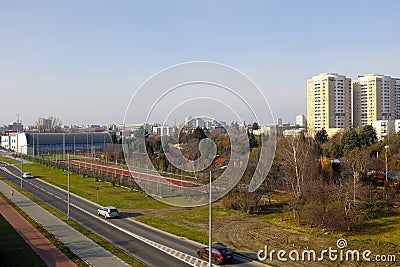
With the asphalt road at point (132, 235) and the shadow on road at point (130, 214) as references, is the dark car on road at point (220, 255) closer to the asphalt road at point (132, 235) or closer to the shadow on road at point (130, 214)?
the asphalt road at point (132, 235)

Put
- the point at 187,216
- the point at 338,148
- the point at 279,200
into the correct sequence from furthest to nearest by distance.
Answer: the point at 338,148 → the point at 279,200 → the point at 187,216

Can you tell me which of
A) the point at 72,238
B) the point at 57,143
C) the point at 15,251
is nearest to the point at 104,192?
the point at 72,238

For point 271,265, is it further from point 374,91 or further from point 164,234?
point 374,91

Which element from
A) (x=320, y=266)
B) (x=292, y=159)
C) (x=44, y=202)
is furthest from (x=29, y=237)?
(x=292, y=159)

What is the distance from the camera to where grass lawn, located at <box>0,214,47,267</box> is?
1365 cm

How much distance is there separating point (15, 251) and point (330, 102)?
63252 millimetres

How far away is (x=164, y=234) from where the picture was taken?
17844 millimetres

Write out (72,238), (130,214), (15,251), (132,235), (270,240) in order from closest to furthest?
(15,251), (270,240), (72,238), (132,235), (130,214)

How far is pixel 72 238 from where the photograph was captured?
55.8 ft

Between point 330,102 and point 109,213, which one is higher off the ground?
point 330,102

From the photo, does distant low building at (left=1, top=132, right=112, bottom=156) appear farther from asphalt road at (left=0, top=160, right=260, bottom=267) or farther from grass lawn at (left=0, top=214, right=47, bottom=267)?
grass lawn at (left=0, top=214, right=47, bottom=267)

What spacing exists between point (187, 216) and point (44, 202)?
10840 mm

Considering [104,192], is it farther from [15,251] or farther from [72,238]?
[15,251]

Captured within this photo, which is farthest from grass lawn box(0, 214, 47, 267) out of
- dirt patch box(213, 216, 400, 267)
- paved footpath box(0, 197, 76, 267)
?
dirt patch box(213, 216, 400, 267)
